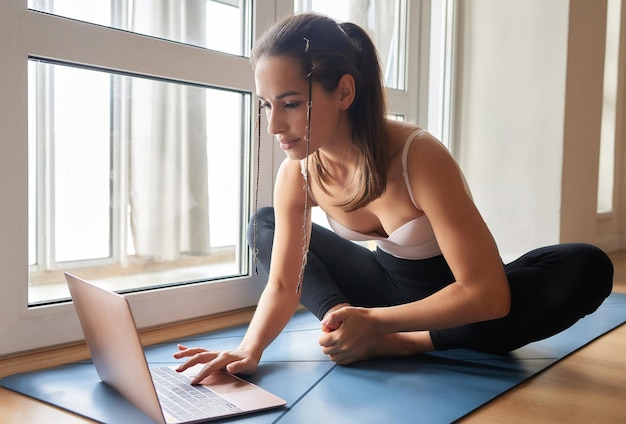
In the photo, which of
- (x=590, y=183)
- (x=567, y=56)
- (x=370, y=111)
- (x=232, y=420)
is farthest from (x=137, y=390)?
(x=590, y=183)

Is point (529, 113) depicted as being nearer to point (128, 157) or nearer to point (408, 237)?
point (408, 237)

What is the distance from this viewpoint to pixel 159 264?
1.76 meters

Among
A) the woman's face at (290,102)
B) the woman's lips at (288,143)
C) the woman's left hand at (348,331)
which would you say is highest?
the woman's face at (290,102)

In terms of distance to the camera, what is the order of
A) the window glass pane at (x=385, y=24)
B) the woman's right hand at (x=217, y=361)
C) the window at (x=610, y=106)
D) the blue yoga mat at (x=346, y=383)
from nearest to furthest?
the blue yoga mat at (x=346, y=383) < the woman's right hand at (x=217, y=361) < the window glass pane at (x=385, y=24) < the window at (x=610, y=106)

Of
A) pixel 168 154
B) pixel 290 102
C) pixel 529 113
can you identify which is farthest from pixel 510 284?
pixel 529 113

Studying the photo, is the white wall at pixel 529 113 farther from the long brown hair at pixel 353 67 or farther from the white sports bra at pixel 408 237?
the long brown hair at pixel 353 67

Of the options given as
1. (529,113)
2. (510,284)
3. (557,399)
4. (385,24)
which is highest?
(385,24)

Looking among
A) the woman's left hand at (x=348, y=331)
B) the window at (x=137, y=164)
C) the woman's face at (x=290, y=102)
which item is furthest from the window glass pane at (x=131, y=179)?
the woman's left hand at (x=348, y=331)

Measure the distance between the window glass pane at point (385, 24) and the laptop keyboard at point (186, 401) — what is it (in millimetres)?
1552

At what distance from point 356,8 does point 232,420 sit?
1.81 metres

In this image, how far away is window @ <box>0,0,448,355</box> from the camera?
4.53ft

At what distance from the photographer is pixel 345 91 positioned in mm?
1255

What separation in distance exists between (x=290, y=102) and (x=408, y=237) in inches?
14.8

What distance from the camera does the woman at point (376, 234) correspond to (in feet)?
3.95
